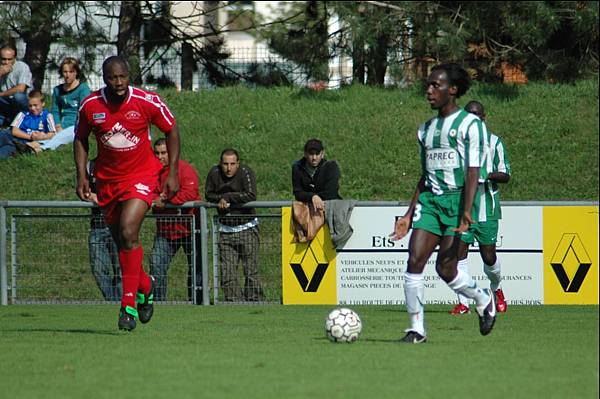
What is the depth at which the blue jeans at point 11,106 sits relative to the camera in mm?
20828

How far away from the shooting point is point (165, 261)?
15664mm

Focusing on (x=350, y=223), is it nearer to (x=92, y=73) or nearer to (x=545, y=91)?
(x=545, y=91)

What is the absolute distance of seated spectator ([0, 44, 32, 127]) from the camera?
67.7 feet

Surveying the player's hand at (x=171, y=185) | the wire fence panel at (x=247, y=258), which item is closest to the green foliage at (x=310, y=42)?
the wire fence panel at (x=247, y=258)

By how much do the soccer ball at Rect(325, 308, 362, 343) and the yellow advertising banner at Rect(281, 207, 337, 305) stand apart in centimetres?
539

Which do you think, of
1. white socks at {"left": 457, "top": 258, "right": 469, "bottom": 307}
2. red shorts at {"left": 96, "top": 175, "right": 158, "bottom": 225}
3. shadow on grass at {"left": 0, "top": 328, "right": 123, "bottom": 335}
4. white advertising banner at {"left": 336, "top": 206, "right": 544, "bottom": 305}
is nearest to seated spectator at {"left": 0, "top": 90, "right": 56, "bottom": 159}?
white advertising banner at {"left": 336, "top": 206, "right": 544, "bottom": 305}

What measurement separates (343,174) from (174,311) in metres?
6.43

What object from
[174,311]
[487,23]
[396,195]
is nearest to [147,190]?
[174,311]

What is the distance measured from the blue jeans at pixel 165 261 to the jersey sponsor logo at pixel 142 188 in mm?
4763

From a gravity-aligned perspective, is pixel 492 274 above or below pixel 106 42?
below

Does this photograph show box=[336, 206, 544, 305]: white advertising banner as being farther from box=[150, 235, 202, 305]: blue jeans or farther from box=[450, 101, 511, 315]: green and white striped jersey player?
box=[450, 101, 511, 315]: green and white striped jersey player

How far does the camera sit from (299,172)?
15836 mm

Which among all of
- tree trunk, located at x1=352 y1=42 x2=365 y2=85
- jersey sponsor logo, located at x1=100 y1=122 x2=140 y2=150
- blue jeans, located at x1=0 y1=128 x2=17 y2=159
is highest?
tree trunk, located at x1=352 y1=42 x2=365 y2=85

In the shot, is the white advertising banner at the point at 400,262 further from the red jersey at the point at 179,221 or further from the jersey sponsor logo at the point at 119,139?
the jersey sponsor logo at the point at 119,139
